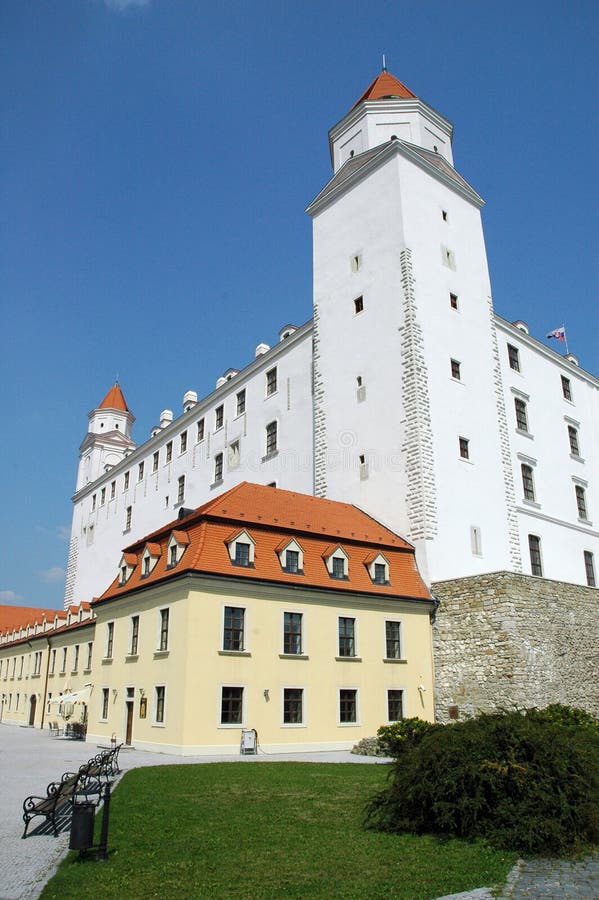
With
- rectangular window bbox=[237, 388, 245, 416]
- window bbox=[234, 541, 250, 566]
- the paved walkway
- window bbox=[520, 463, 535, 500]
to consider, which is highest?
rectangular window bbox=[237, 388, 245, 416]

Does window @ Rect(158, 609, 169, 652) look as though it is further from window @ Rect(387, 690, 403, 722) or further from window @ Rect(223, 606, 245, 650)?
window @ Rect(387, 690, 403, 722)

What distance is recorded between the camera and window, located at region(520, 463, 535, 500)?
38094 mm

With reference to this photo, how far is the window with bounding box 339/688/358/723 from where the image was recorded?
25.7 m

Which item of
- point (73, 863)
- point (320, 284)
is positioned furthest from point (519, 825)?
point (320, 284)

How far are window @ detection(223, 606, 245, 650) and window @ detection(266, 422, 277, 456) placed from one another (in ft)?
59.1

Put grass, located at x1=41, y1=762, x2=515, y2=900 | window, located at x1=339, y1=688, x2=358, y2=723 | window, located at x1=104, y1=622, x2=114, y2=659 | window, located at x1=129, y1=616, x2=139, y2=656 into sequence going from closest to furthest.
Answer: grass, located at x1=41, y1=762, x2=515, y2=900 → window, located at x1=339, y1=688, x2=358, y2=723 → window, located at x1=129, y1=616, x2=139, y2=656 → window, located at x1=104, y1=622, x2=114, y2=659

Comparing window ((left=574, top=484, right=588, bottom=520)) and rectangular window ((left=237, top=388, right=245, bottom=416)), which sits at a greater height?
rectangular window ((left=237, top=388, right=245, bottom=416))

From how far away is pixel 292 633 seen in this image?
25.3 meters

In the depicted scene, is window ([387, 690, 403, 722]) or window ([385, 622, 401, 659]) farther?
window ([385, 622, 401, 659])

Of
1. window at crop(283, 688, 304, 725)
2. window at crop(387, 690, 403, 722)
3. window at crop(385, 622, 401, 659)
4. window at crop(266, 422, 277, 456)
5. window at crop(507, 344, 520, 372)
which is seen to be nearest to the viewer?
window at crop(283, 688, 304, 725)

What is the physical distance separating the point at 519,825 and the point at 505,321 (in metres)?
35.5

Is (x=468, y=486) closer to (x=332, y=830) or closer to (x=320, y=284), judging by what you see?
(x=320, y=284)

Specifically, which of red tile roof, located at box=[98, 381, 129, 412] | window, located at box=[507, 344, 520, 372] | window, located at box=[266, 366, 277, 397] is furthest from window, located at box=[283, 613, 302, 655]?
red tile roof, located at box=[98, 381, 129, 412]

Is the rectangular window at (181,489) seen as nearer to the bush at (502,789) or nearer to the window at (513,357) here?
the window at (513,357)
